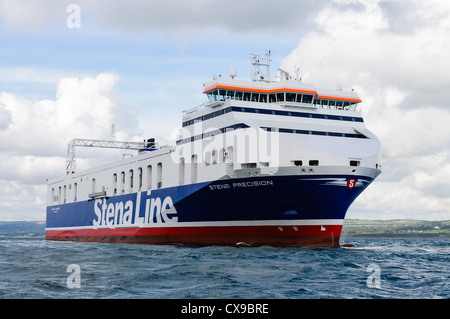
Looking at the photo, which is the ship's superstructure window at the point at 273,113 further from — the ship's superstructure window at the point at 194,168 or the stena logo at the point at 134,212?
the stena logo at the point at 134,212

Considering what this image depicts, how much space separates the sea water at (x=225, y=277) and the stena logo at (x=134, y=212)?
11.9m

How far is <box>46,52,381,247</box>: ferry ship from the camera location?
31.4 m

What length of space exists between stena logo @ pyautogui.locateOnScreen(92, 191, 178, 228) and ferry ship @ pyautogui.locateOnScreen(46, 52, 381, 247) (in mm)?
95

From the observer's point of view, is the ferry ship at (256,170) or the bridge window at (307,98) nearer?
the ferry ship at (256,170)

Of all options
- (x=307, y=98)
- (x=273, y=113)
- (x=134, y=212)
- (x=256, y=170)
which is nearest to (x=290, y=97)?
(x=307, y=98)

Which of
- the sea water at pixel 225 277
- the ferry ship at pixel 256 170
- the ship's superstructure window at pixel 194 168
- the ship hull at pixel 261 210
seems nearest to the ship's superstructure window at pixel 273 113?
the ferry ship at pixel 256 170

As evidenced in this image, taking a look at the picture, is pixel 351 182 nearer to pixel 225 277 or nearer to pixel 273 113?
pixel 273 113

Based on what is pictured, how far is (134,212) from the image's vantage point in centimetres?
4431

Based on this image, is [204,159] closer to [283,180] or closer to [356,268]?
[283,180]

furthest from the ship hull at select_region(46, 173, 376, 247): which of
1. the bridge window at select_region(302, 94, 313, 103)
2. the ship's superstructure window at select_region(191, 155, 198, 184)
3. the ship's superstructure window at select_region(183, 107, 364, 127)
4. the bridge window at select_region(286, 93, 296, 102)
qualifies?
the bridge window at select_region(286, 93, 296, 102)

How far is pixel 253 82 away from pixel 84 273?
22.1m

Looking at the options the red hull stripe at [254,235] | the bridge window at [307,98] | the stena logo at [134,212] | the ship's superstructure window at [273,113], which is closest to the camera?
the red hull stripe at [254,235]

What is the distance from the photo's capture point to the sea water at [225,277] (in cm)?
1530

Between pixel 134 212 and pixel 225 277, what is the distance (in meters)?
27.4
